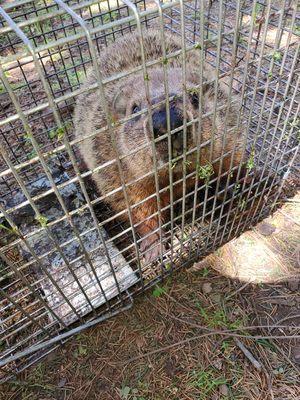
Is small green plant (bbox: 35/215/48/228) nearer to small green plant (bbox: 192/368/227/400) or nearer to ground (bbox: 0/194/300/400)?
ground (bbox: 0/194/300/400)

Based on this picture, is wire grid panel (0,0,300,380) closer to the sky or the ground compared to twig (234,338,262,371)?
closer to the sky

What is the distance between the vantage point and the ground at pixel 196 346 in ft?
7.56

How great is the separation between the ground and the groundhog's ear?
132 cm

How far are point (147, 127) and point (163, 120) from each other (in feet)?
1.01

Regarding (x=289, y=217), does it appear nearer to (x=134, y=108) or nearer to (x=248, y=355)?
(x=248, y=355)

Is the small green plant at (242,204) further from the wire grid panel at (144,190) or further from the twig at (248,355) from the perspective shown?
the twig at (248,355)

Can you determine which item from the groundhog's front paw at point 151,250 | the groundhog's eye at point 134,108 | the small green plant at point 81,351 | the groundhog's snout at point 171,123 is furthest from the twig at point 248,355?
the groundhog's eye at point 134,108

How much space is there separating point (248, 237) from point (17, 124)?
2673 millimetres

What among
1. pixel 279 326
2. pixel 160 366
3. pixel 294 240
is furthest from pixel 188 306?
pixel 294 240

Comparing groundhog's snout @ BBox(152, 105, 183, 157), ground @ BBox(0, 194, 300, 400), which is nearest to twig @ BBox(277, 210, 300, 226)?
ground @ BBox(0, 194, 300, 400)

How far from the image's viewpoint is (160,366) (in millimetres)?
2404

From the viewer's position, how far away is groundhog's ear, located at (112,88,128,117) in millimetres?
2524

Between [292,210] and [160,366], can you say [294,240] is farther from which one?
[160,366]

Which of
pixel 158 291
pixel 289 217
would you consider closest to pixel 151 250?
pixel 158 291
